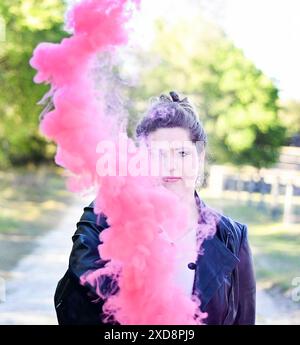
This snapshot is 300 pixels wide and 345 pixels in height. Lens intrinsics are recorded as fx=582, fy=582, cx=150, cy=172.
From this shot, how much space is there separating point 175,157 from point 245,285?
0.30 meters

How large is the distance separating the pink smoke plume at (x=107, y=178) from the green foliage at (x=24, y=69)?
0.66 meters

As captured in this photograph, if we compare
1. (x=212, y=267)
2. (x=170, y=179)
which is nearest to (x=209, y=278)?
(x=212, y=267)

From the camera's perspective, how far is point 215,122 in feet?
5.43

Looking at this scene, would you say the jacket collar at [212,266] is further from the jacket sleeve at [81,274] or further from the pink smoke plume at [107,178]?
the jacket sleeve at [81,274]

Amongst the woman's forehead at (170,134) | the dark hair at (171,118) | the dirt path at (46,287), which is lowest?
the dirt path at (46,287)

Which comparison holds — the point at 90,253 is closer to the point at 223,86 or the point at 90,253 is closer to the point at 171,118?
the point at 171,118

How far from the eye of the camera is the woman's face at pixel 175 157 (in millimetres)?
1146

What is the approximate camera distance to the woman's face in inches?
45.1

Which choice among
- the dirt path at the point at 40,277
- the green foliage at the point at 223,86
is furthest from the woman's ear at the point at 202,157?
the dirt path at the point at 40,277

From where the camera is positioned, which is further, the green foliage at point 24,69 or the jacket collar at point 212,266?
the green foliage at point 24,69

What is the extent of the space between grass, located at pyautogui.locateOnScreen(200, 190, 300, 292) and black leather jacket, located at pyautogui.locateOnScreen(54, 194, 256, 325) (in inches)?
24.0

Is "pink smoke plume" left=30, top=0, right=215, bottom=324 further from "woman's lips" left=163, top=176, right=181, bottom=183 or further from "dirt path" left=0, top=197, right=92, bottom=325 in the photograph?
"dirt path" left=0, top=197, right=92, bottom=325

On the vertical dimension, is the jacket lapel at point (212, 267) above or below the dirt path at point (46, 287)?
above
